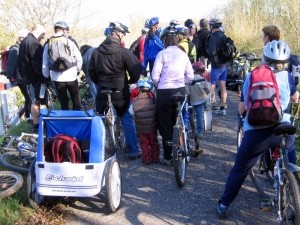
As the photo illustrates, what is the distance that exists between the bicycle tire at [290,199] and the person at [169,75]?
7.47ft

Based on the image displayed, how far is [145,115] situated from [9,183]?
6.80ft

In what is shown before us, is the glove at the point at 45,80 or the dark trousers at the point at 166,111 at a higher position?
the glove at the point at 45,80

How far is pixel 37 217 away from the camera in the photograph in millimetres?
4242

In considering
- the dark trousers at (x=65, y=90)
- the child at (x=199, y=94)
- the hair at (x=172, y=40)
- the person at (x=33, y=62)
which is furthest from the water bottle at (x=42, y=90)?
the hair at (x=172, y=40)

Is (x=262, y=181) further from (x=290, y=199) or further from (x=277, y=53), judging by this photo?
(x=277, y=53)

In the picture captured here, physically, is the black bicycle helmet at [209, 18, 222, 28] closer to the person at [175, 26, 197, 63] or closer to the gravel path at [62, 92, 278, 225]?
the person at [175, 26, 197, 63]

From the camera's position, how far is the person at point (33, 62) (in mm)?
7000

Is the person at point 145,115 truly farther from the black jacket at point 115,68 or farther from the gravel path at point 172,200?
the gravel path at point 172,200

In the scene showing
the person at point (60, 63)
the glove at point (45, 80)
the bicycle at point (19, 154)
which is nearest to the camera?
the bicycle at point (19, 154)

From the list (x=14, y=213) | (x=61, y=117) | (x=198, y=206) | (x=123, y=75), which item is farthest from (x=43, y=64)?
(x=198, y=206)

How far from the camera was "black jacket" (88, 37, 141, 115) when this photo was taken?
5629mm


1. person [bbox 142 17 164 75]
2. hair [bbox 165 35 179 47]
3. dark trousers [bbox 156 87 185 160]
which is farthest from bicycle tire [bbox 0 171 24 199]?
person [bbox 142 17 164 75]

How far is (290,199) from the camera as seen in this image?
3371 mm

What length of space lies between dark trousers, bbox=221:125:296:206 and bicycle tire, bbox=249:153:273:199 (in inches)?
23.8
